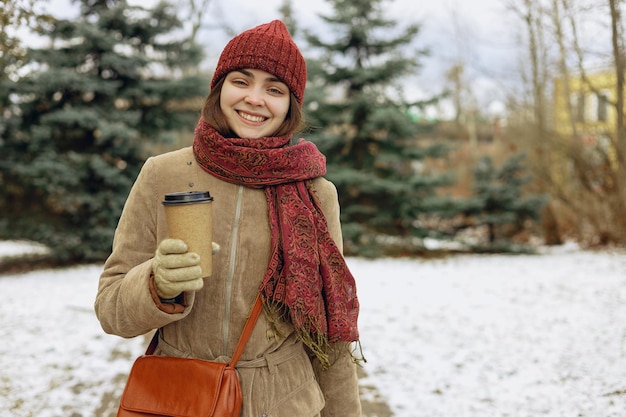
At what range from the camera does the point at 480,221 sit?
12508 millimetres

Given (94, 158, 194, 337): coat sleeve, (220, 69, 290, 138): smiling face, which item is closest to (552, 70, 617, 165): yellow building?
(220, 69, 290, 138): smiling face

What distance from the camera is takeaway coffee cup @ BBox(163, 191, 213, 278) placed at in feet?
4.26

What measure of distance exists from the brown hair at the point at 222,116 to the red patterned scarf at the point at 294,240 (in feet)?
0.12

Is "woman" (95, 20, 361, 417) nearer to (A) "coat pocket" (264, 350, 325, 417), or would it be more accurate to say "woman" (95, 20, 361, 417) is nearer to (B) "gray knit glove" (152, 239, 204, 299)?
(A) "coat pocket" (264, 350, 325, 417)

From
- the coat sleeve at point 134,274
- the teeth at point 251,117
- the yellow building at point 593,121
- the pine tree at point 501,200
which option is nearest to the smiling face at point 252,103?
the teeth at point 251,117

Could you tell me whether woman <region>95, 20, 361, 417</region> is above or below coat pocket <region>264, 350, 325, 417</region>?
above

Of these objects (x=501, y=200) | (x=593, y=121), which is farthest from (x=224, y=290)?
(x=593, y=121)

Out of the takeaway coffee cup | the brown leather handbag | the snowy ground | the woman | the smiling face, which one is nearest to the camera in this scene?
the takeaway coffee cup

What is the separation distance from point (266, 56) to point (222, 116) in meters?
0.25

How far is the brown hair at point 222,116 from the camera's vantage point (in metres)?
1.86

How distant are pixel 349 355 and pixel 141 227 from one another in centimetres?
86

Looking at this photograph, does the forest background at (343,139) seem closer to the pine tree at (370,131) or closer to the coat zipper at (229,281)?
the pine tree at (370,131)

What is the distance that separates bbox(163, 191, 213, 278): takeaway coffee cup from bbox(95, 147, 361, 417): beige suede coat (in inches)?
13.6

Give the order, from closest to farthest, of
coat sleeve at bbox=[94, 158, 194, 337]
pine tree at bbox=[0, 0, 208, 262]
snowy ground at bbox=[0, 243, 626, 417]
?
1. coat sleeve at bbox=[94, 158, 194, 337]
2. snowy ground at bbox=[0, 243, 626, 417]
3. pine tree at bbox=[0, 0, 208, 262]
